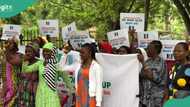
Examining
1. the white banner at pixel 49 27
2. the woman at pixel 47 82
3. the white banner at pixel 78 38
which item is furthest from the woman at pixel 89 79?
the white banner at pixel 49 27

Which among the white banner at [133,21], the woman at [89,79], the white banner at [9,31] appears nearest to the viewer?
the woman at [89,79]

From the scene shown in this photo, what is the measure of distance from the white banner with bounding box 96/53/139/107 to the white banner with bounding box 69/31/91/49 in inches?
53.5

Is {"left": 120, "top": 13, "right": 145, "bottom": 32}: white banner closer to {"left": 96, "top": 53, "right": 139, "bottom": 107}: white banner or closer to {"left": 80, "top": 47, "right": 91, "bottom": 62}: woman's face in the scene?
{"left": 96, "top": 53, "right": 139, "bottom": 107}: white banner

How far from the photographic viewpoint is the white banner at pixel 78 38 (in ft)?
33.8

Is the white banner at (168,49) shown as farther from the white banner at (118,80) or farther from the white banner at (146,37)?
the white banner at (118,80)

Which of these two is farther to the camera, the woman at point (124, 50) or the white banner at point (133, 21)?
the white banner at point (133, 21)

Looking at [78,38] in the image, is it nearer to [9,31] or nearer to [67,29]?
[67,29]

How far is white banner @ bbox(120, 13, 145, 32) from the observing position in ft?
31.5

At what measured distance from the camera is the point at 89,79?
8.33 m

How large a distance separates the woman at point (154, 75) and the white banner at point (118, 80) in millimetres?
384

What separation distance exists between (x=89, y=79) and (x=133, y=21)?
6.01ft

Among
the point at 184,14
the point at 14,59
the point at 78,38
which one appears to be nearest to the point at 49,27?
the point at 78,38

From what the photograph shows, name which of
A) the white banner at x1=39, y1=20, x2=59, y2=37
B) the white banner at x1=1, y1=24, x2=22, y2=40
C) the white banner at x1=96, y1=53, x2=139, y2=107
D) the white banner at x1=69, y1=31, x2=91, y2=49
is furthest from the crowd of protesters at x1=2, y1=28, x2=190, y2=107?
the white banner at x1=1, y1=24, x2=22, y2=40

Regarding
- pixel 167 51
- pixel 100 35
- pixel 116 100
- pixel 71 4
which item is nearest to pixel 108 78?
pixel 116 100
